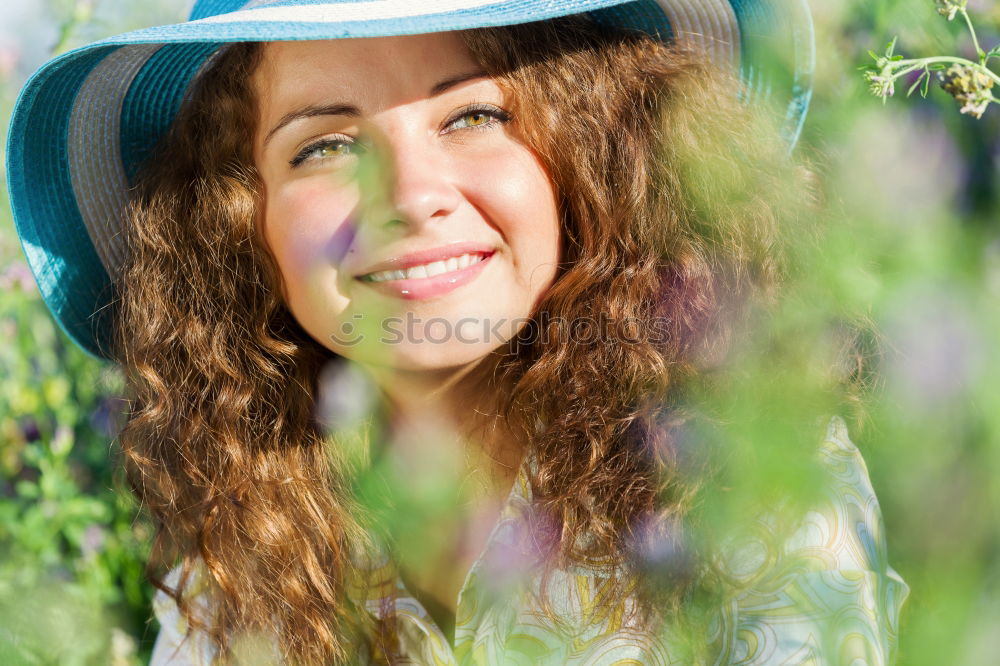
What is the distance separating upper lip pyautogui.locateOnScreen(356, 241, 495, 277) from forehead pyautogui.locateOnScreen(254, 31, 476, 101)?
0.64 feet

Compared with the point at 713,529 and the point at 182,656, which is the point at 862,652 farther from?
the point at 182,656

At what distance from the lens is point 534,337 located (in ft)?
4.35

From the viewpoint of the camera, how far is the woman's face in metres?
1.12

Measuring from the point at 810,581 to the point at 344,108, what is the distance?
79 centimetres

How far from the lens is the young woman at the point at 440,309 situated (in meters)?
1.12

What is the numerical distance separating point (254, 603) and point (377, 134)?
756 mm

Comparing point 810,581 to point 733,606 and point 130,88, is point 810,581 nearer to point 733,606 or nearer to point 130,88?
point 733,606

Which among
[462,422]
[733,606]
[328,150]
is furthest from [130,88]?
[733,606]

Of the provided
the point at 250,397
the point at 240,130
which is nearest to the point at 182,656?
the point at 250,397

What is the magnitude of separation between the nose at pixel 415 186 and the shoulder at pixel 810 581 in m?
0.51

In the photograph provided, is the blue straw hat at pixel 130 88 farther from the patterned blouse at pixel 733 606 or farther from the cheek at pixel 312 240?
the patterned blouse at pixel 733 606

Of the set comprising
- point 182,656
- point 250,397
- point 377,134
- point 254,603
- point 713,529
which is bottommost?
point 182,656

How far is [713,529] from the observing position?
0.42 m

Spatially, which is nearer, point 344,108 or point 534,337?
point 344,108
